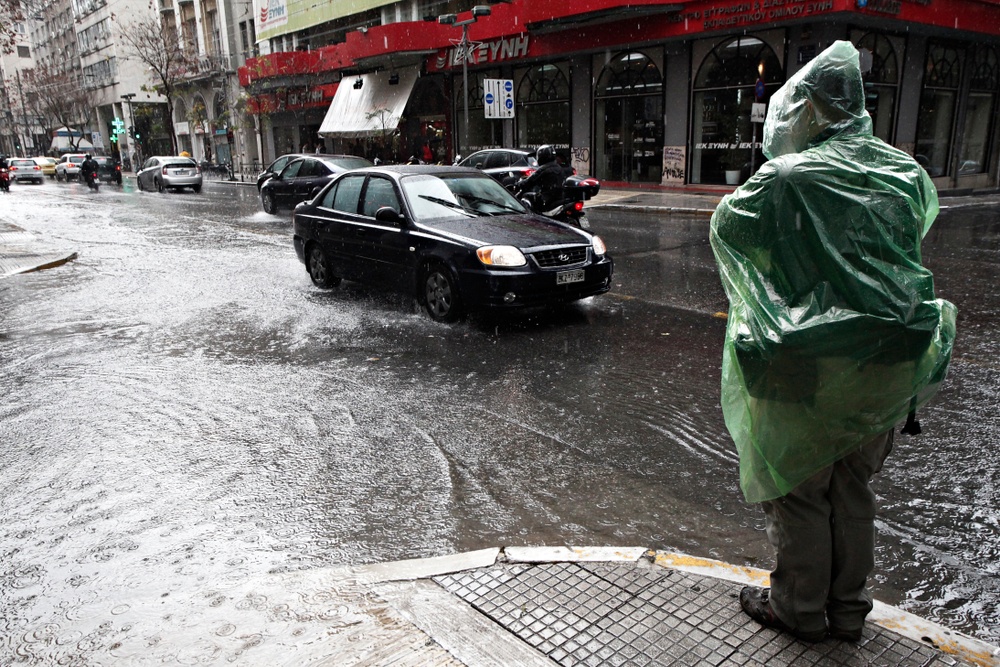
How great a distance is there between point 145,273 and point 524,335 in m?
7.19

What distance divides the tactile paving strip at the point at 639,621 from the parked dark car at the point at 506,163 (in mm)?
15578

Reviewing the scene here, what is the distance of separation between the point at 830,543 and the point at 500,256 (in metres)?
4.92

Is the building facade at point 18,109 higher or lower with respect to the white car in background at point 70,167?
higher

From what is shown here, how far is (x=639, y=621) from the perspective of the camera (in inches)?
107

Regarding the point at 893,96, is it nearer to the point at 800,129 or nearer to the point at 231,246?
the point at 231,246

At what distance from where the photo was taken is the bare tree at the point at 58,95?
65062mm

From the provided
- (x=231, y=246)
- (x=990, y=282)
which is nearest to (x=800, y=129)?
(x=990, y=282)

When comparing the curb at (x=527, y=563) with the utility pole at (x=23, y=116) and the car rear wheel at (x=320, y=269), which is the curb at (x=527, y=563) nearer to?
the car rear wheel at (x=320, y=269)

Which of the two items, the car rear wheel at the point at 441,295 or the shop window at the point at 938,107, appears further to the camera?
the shop window at the point at 938,107

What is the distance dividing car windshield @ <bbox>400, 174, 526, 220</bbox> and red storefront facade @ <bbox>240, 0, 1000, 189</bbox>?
12.9m

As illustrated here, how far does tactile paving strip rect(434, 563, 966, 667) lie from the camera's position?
8.23 ft

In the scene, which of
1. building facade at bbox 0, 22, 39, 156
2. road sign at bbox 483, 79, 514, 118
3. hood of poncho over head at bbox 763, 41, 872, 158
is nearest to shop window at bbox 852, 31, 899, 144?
road sign at bbox 483, 79, 514, 118

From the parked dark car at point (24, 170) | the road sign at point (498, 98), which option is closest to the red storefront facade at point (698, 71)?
the road sign at point (498, 98)

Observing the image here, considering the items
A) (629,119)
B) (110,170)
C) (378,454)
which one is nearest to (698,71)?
(629,119)
